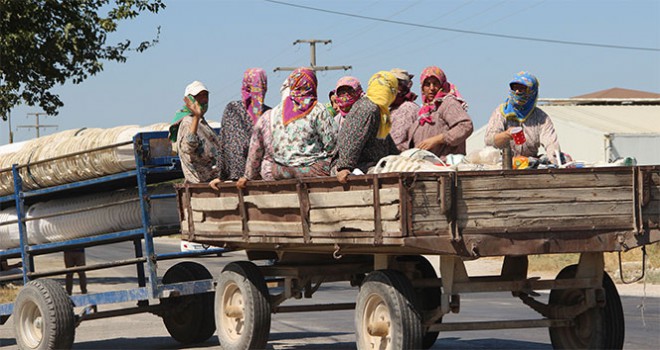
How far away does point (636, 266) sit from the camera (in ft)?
85.3

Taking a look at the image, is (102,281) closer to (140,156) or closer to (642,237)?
(140,156)

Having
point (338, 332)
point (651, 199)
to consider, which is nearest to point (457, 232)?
point (651, 199)

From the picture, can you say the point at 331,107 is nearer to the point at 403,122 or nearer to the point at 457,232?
the point at 403,122

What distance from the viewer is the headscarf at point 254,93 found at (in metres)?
11.8

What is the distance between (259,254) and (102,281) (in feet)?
53.6

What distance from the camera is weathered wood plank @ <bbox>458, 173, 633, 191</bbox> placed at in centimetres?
866

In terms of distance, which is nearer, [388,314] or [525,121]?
[388,314]

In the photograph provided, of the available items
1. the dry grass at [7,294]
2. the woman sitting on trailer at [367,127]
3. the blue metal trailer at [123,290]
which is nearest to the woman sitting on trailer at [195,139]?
the blue metal trailer at [123,290]

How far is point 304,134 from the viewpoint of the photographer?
35.1ft

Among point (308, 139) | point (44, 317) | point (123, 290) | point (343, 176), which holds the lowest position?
point (44, 317)

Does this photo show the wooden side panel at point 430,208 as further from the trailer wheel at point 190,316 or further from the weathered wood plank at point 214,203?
the trailer wheel at point 190,316

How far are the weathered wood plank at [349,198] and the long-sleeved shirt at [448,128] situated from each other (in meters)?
1.79

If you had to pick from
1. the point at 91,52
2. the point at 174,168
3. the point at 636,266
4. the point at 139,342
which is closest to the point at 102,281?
the point at 91,52

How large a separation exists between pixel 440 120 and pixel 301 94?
1243 mm
